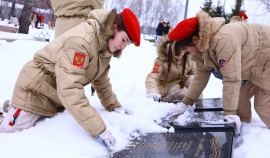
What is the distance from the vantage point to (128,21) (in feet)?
7.36

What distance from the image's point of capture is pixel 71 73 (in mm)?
2102

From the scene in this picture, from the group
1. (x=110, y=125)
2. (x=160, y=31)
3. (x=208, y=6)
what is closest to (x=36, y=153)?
(x=110, y=125)

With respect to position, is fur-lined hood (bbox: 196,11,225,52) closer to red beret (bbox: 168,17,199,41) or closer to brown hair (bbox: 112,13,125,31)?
red beret (bbox: 168,17,199,41)

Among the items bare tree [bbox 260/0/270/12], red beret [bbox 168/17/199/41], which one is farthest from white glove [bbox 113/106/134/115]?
Answer: bare tree [bbox 260/0/270/12]

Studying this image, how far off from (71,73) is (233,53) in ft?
3.95

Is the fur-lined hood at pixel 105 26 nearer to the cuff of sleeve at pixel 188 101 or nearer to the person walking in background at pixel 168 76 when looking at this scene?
the cuff of sleeve at pixel 188 101

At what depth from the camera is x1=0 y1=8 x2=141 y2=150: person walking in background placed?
207 cm

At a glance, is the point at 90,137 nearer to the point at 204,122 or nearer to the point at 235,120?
the point at 204,122

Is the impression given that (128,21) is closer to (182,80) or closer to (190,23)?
(190,23)

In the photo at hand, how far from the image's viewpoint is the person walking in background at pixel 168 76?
3.86 metres

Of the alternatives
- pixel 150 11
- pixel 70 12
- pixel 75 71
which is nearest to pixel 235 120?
pixel 75 71

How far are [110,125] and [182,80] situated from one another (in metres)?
1.91

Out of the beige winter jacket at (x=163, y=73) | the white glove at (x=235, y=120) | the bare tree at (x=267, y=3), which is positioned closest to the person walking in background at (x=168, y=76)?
the beige winter jacket at (x=163, y=73)

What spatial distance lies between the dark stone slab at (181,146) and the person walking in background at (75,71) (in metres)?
0.19
